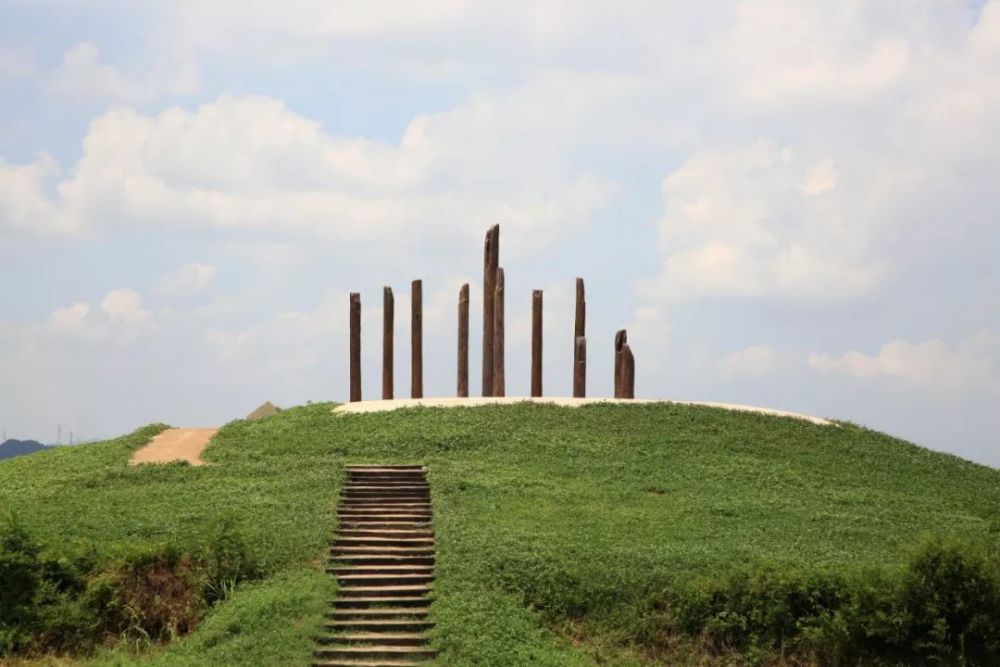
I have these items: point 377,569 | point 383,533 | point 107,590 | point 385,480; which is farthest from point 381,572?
point 385,480

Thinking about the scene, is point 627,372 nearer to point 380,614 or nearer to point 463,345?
point 463,345

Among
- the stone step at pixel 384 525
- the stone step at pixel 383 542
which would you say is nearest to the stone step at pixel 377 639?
the stone step at pixel 383 542

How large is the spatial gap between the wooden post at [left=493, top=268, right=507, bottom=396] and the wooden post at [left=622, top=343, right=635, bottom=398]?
12.5ft

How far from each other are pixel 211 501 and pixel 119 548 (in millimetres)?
4214

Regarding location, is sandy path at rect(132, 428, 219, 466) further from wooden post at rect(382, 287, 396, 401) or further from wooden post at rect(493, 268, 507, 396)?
wooden post at rect(493, 268, 507, 396)

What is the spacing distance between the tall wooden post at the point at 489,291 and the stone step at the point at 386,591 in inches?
616

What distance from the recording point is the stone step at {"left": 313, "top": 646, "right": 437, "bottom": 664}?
18391 mm

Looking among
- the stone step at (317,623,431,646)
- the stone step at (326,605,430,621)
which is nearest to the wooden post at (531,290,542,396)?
the stone step at (326,605,430,621)

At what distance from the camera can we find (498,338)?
119 feet

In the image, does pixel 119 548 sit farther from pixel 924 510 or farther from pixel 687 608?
pixel 924 510

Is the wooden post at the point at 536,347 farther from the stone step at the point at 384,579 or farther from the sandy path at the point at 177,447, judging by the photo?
the stone step at the point at 384,579

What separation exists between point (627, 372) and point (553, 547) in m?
15.7

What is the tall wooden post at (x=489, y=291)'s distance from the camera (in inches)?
1423

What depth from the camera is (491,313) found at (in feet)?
119
